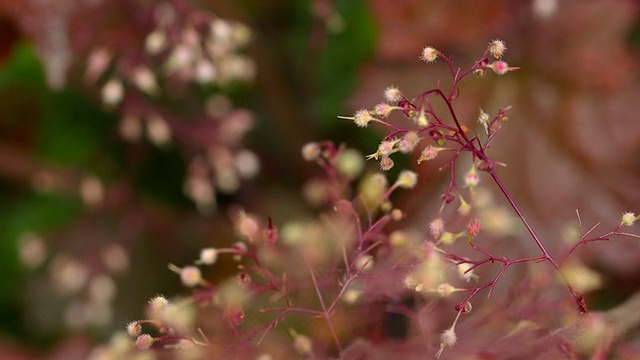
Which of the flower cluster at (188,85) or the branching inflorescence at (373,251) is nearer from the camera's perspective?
the branching inflorescence at (373,251)

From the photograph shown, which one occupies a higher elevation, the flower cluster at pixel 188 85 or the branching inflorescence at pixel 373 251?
the flower cluster at pixel 188 85

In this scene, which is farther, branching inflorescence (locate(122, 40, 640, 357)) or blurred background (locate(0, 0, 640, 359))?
blurred background (locate(0, 0, 640, 359))

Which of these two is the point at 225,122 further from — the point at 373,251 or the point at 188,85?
the point at 373,251

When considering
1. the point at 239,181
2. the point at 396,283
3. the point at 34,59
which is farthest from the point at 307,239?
the point at 34,59

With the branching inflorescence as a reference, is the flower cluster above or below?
above

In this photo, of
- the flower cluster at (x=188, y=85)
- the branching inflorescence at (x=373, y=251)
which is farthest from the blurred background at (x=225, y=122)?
the branching inflorescence at (x=373, y=251)

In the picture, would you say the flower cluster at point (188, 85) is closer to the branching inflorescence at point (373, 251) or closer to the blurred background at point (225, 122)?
the blurred background at point (225, 122)

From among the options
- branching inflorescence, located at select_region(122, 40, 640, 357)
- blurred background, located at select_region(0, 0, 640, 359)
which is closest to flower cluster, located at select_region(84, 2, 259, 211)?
blurred background, located at select_region(0, 0, 640, 359)

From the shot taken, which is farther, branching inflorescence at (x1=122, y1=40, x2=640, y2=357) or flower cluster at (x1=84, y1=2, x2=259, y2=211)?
flower cluster at (x1=84, y1=2, x2=259, y2=211)

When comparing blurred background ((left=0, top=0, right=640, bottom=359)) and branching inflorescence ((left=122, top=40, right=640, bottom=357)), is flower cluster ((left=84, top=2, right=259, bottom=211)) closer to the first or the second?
blurred background ((left=0, top=0, right=640, bottom=359))
